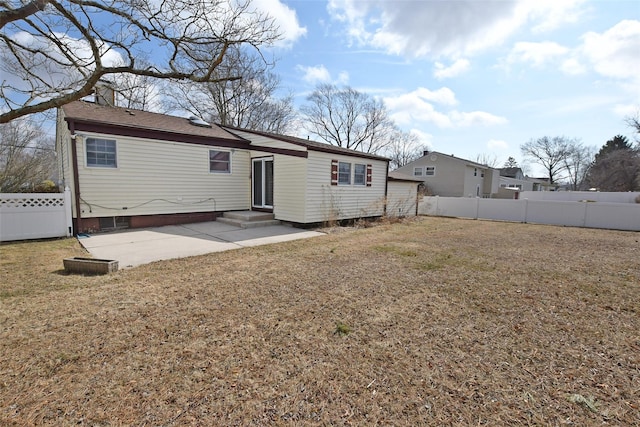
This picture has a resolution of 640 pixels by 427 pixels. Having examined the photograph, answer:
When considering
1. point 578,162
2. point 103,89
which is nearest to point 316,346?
point 103,89

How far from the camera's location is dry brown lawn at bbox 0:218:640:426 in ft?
6.46

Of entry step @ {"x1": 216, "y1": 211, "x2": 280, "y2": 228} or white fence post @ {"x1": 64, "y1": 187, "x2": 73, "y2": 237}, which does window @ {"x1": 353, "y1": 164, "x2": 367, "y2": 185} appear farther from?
white fence post @ {"x1": 64, "y1": 187, "x2": 73, "y2": 237}

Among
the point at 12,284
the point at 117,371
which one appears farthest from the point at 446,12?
the point at 12,284

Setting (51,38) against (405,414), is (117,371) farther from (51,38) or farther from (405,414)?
(51,38)

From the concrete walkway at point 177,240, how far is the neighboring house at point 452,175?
21783 mm

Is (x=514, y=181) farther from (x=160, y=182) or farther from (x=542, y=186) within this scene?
(x=160, y=182)

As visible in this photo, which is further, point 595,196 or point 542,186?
point 542,186

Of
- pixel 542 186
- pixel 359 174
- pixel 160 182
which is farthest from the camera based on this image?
pixel 542 186

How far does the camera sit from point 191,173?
1040cm

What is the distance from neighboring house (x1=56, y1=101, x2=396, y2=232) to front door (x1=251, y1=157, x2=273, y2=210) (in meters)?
0.04

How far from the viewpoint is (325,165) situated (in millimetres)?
10250

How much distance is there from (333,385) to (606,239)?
12004 mm

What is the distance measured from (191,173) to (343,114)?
27.1m

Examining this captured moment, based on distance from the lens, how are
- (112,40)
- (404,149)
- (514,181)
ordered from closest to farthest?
(112,40) < (514,181) < (404,149)
